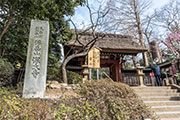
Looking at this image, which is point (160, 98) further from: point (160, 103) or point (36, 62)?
point (36, 62)

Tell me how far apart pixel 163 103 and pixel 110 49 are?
4.74 meters

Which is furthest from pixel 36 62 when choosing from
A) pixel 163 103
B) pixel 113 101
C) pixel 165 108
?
pixel 163 103

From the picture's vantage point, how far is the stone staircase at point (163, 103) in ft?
12.1

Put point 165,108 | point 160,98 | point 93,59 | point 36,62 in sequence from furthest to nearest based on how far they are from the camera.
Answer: point 93,59, point 160,98, point 165,108, point 36,62

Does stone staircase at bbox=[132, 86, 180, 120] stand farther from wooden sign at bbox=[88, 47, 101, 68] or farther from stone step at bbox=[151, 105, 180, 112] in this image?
wooden sign at bbox=[88, 47, 101, 68]

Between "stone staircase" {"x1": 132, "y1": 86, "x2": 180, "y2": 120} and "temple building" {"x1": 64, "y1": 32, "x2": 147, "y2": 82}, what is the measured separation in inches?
135

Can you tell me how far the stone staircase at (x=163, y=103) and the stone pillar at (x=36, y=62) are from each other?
344 centimetres

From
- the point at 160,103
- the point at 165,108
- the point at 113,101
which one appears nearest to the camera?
the point at 113,101

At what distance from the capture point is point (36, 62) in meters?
3.61

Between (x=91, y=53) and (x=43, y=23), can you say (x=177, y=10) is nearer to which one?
(x=91, y=53)

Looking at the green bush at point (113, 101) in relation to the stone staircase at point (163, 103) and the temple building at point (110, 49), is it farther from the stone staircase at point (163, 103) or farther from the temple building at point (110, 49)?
the temple building at point (110, 49)

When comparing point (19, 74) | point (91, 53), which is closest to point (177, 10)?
point (91, 53)

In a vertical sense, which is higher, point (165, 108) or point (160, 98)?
point (160, 98)

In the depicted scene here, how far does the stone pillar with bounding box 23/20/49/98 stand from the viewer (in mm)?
3332
